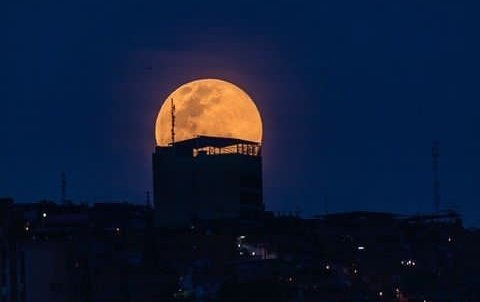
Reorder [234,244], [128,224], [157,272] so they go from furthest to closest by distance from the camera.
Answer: [128,224]
[234,244]
[157,272]

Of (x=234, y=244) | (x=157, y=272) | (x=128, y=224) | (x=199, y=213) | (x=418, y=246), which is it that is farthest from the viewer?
(x=199, y=213)

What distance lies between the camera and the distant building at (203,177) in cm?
12875

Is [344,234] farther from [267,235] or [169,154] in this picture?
[169,154]

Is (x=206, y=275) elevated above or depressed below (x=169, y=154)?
below

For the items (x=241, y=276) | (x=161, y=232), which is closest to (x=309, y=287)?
(x=241, y=276)

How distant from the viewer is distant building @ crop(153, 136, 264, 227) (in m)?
129

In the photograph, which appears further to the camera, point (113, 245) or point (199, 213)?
point (199, 213)

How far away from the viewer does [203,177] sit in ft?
428

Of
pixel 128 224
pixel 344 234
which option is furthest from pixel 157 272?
pixel 344 234

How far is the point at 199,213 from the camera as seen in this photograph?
128m

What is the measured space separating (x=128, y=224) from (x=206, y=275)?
1684 centimetres

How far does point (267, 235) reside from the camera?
10500 cm

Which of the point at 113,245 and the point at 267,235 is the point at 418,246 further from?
the point at 113,245

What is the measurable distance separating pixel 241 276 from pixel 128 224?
65.0 ft
